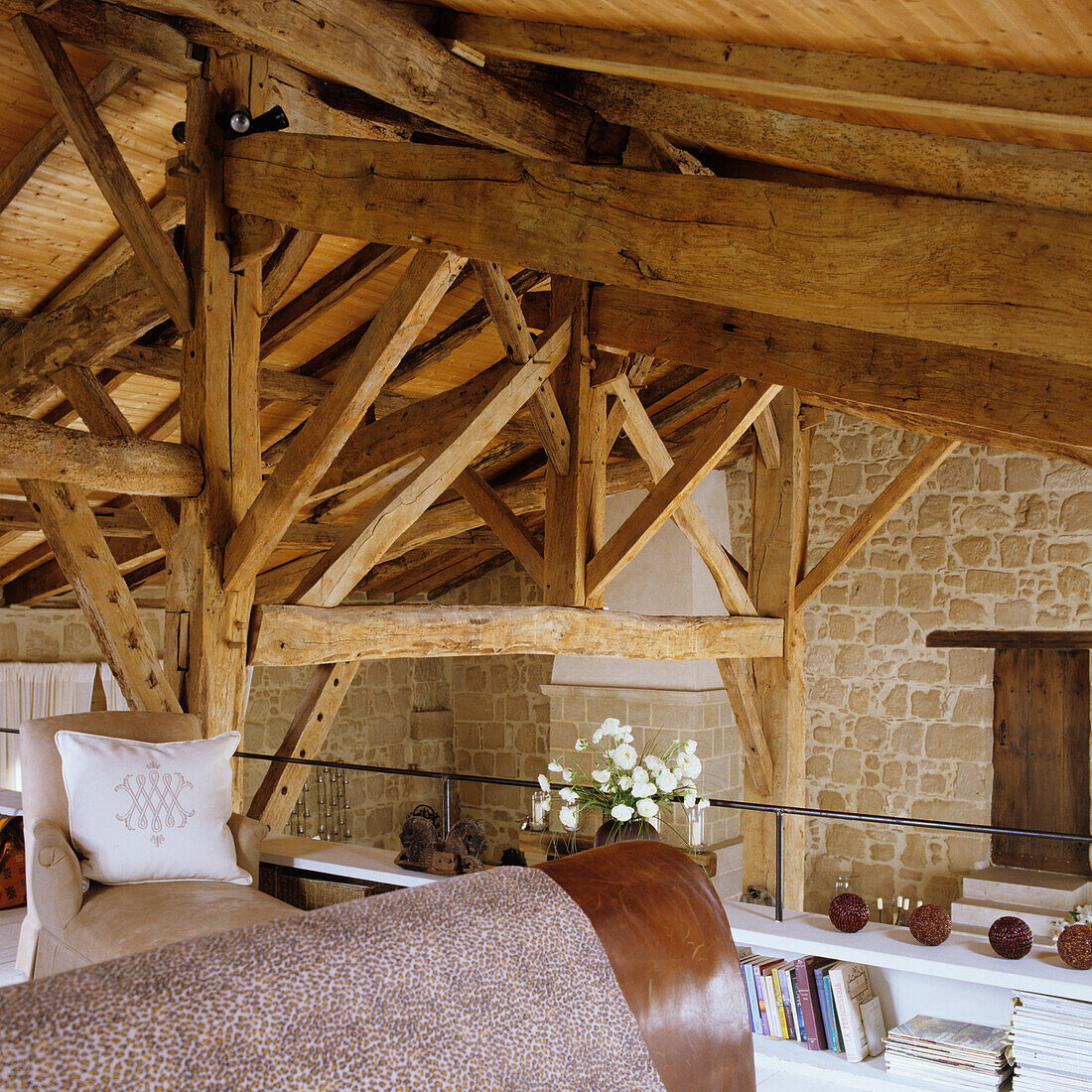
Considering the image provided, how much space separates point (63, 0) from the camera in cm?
341

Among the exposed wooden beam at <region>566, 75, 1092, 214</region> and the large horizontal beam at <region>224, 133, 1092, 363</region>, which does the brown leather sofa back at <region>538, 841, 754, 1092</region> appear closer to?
the large horizontal beam at <region>224, 133, 1092, 363</region>

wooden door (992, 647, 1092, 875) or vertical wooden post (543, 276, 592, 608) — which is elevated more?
vertical wooden post (543, 276, 592, 608)

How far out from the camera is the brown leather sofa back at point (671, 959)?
100cm

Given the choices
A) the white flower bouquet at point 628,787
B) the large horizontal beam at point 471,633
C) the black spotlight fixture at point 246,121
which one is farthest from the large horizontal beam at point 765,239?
the white flower bouquet at point 628,787

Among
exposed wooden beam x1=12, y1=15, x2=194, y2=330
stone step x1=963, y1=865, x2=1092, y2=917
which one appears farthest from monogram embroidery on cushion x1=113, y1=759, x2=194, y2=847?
stone step x1=963, y1=865, x2=1092, y2=917

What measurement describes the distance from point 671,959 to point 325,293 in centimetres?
474

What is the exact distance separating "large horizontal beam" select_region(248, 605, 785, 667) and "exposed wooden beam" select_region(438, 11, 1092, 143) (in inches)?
75.1

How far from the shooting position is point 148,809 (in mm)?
2969

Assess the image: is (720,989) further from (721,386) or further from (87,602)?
(721,386)

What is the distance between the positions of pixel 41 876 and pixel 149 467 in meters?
1.32

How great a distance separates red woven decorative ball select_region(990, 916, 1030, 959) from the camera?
106 inches

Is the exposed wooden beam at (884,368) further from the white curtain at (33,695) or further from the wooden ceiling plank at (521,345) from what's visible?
the white curtain at (33,695)

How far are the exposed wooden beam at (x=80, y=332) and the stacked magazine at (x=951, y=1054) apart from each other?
335cm

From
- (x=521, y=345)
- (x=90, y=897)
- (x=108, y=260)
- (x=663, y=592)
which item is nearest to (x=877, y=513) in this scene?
(x=663, y=592)
